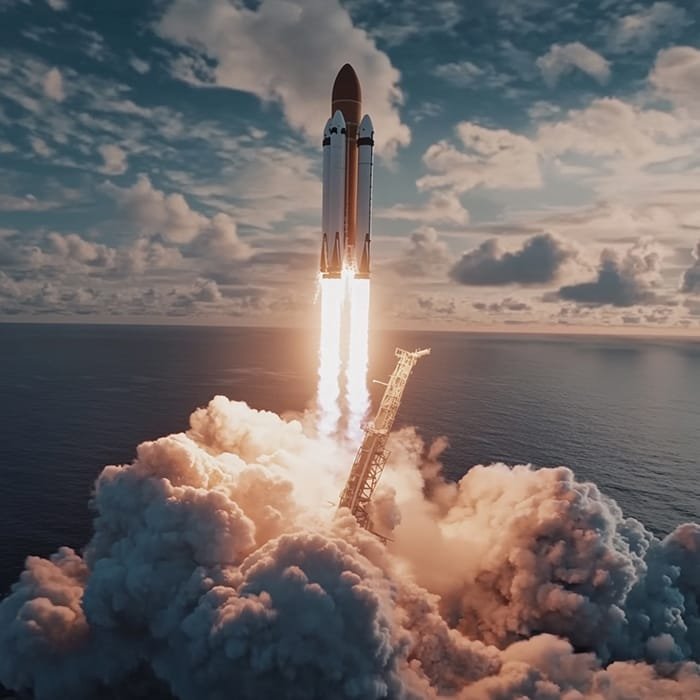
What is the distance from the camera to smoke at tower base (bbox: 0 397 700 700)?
102 feet

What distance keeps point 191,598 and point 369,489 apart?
1417cm

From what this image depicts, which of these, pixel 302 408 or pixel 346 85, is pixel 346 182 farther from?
pixel 302 408

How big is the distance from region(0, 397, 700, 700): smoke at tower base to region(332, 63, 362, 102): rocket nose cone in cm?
2855

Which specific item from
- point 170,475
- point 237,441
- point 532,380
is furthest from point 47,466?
point 532,380

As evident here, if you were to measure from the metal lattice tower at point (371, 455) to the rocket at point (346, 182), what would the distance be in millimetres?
9738

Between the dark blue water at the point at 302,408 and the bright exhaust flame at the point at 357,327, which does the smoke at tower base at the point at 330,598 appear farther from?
the dark blue water at the point at 302,408

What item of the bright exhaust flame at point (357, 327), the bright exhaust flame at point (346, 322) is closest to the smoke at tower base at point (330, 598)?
the bright exhaust flame at point (357, 327)

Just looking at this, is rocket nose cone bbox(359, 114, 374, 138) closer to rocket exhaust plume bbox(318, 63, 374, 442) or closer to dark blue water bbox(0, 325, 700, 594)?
rocket exhaust plume bbox(318, 63, 374, 442)

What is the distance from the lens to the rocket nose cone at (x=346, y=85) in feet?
154

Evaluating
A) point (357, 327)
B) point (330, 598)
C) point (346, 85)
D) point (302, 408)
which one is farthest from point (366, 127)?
point (302, 408)

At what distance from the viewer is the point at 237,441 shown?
48469mm

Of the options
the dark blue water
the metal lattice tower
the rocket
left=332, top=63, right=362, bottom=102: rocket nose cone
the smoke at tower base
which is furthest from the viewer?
the dark blue water

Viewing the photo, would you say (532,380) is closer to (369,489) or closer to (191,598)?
(369,489)

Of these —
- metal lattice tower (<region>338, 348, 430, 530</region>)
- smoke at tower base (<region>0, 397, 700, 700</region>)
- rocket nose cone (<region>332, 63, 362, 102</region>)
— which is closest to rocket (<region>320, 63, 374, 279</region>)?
rocket nose cone (<region>332, 63, 362, 102</region>)
